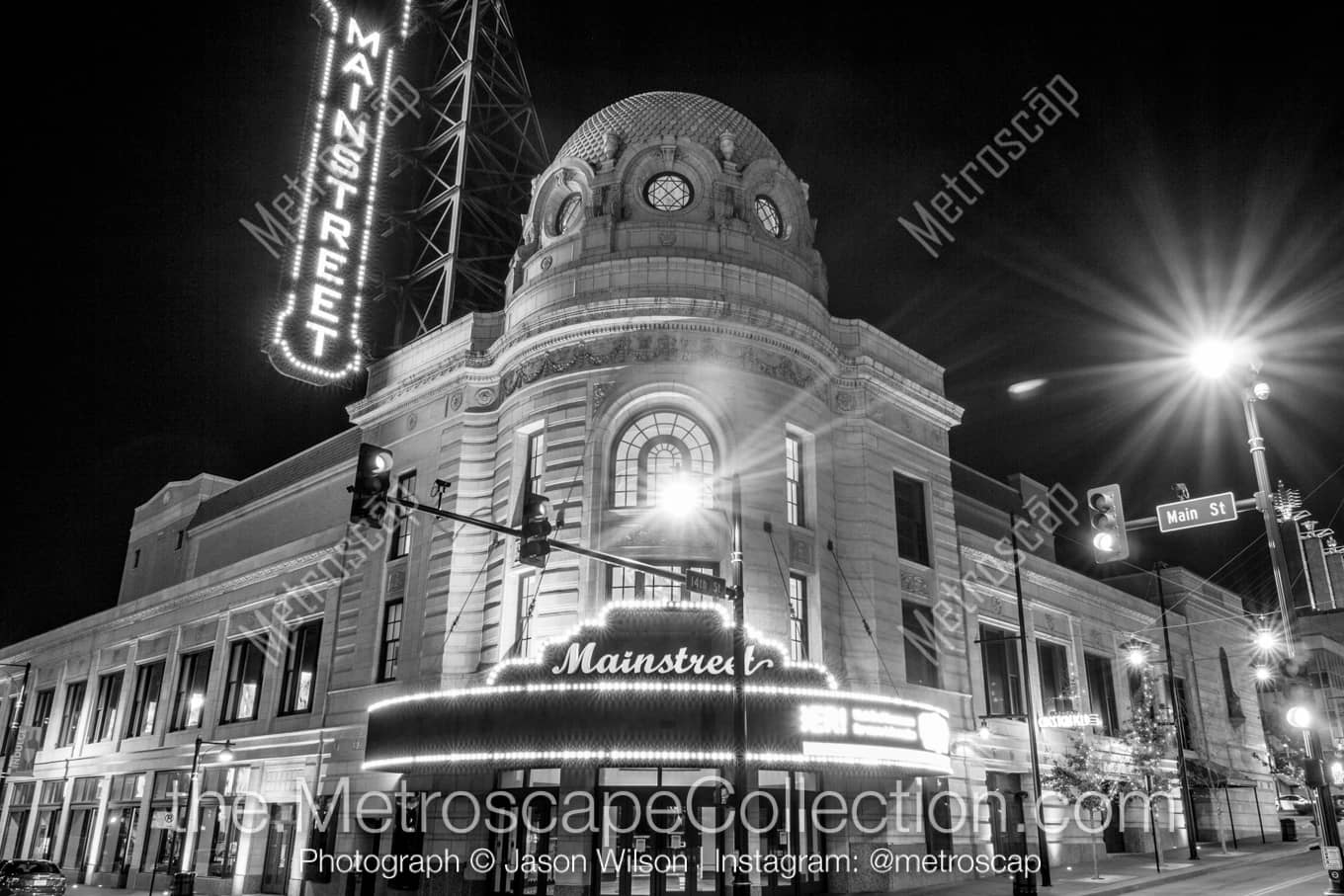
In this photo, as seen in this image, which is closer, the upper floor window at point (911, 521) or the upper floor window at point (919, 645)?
the upper floor window at point (919, 645)

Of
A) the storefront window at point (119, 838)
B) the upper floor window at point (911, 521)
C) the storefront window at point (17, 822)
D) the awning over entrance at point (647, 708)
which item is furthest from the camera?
the storefront window at point (17, 822)

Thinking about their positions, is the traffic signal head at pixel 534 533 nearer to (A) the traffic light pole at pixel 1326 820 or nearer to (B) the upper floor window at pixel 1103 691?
(A) the traffic light pole at pixel 1326 820

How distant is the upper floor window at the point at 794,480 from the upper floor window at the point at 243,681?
2266 centimetres

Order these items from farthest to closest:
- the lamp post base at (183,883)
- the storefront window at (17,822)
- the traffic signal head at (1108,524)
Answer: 1. the storefront window at (17,822)
2. the lamp post base at (183,883)
3. the traffic signal head at (1108,524)

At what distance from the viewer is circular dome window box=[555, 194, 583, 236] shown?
33.8 meters

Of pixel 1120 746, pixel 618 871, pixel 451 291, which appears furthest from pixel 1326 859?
pixel 451 291

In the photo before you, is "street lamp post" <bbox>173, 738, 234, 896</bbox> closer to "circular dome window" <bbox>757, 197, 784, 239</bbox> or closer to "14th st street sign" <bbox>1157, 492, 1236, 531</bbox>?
"circular dome window" <bbox>757, 197, 784, 239</bbox>

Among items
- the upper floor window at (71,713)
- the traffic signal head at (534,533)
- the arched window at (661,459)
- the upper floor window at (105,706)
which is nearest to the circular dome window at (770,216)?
the arched window at (661,459)

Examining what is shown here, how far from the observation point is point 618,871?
24.4 meters

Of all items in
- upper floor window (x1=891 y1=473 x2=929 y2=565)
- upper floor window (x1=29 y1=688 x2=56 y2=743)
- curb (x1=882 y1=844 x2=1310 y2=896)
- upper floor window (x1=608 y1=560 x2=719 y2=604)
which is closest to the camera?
upper floor window (x1=608 y1=560 x2=719 y2=604)

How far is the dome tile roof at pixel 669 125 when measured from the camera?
112 feet

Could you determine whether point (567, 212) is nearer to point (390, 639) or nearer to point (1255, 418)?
point (390, 639)

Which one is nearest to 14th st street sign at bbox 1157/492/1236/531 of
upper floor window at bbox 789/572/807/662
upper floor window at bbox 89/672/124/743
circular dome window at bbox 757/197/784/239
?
upper floor window at bbox 789/572/807/662

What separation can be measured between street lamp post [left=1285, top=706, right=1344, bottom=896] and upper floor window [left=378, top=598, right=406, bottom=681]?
2487cm
